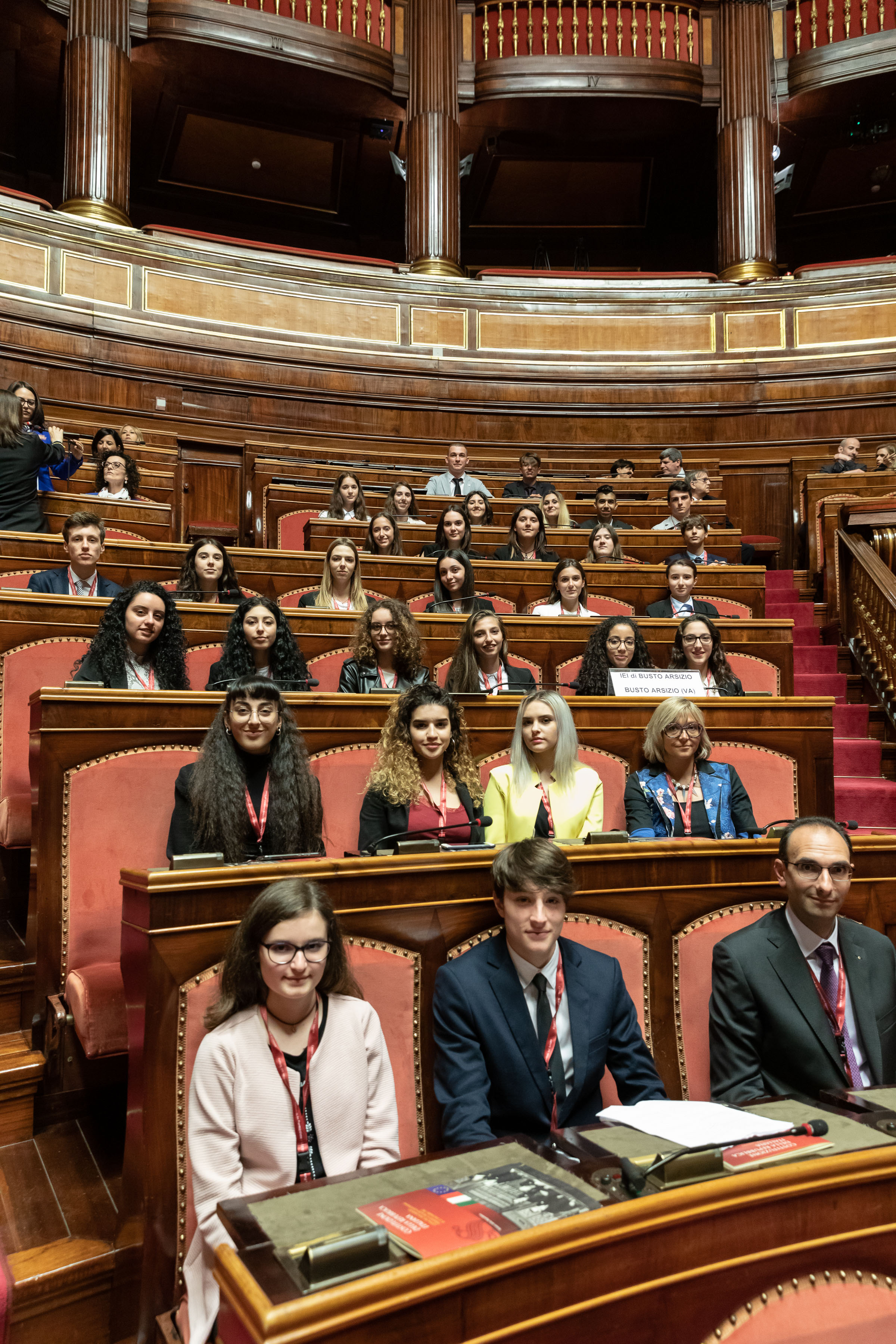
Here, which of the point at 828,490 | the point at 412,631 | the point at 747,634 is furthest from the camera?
the point at 828,490

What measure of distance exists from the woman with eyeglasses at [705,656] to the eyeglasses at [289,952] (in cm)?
113

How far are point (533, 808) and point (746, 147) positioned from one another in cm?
371

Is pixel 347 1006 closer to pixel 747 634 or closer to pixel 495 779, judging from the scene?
pixel 495 779

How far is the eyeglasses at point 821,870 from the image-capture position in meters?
0.91

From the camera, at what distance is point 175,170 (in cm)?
484

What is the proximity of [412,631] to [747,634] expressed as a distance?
0.71 meters

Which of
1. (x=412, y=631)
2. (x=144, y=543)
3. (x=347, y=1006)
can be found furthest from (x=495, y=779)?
(x=144, y=543)

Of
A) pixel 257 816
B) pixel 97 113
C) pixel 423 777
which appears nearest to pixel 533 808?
pixel 423 777

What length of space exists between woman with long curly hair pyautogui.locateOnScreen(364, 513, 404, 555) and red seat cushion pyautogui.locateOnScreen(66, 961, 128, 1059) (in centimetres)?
160

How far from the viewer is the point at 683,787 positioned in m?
1.38

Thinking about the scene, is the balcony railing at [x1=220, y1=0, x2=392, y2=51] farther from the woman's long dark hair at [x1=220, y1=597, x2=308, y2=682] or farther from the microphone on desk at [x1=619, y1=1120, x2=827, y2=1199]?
the microphone on desk at [x1=619, y1=1120, x2=827, y2=1199]

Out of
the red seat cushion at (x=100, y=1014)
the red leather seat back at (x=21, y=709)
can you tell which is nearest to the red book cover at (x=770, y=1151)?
the red seat cushion at (x=100, y=1014)

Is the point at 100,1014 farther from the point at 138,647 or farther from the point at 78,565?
the point at 78,565

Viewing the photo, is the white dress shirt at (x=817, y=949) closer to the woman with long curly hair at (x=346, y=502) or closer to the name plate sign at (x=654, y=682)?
the name plate sign at (x=654, y=682)
